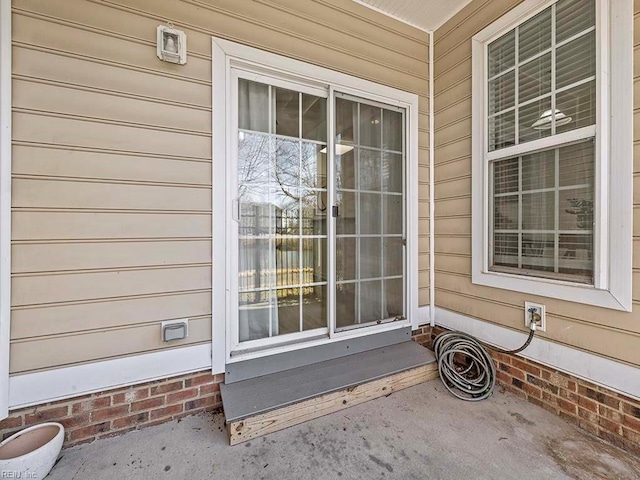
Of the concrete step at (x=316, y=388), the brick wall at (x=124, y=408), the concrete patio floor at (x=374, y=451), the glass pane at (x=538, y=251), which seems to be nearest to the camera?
the concrete patio floor at (x=374, y=451)

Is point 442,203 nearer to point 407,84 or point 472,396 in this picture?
point 407,84

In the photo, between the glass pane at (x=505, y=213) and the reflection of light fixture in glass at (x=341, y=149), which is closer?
the glass pane at (x=505, y=213)

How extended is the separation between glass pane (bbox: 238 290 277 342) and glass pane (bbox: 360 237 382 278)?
2.72ft

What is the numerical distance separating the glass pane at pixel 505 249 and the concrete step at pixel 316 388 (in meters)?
0.95

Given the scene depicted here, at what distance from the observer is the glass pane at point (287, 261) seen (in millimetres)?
2111

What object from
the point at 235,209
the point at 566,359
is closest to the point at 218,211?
the point at 235,209

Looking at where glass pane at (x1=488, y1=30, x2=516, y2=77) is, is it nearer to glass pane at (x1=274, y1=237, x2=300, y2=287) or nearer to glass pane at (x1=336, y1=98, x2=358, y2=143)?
glass pane at (x1=336, y1=98, x2=358, y2=143)

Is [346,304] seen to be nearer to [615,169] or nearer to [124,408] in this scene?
[124,408]

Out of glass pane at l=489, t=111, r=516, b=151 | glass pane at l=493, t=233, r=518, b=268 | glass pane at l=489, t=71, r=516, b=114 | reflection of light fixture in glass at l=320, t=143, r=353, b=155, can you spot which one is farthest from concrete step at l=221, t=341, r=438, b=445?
glass pane at l=489, t=71, r=516, b=114

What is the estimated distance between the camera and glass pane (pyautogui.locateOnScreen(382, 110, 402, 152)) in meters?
2.54

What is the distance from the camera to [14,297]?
1.45 metres

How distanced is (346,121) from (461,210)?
1.25 metres

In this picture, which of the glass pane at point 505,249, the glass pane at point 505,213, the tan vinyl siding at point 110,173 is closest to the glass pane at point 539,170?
the glass pane at point 505,213

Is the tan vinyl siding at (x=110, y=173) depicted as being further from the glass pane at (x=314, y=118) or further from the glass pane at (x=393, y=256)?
the glass pane at (x=393, y=256)
